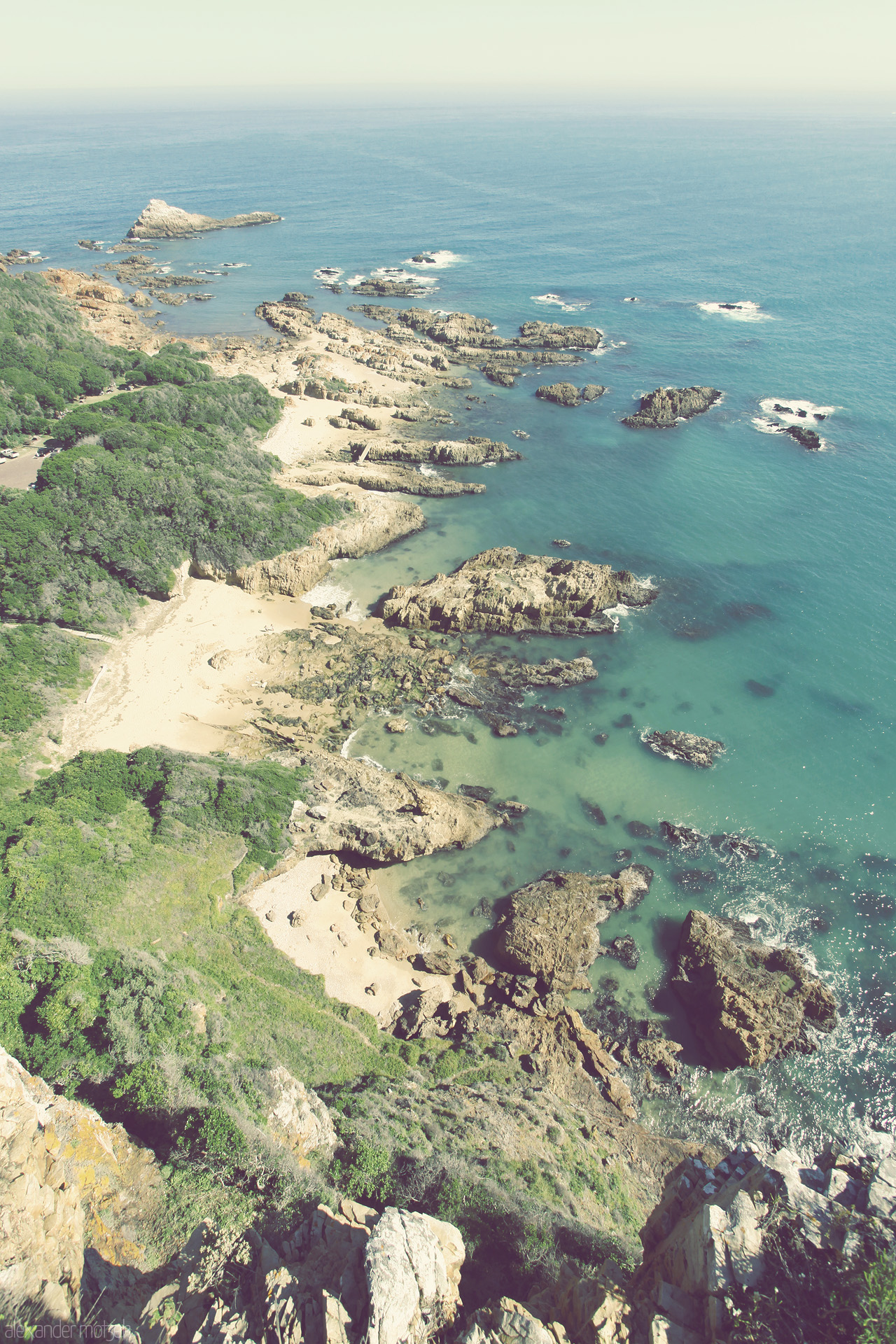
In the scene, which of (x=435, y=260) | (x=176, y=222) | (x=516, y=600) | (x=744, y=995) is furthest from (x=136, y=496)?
(x=176, y=222)

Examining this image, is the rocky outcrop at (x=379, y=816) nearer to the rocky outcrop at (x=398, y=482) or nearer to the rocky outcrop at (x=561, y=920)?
the rocky outcrop at (x=561, y=920)

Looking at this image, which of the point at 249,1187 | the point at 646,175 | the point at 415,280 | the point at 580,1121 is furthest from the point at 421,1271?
the point at 646,175

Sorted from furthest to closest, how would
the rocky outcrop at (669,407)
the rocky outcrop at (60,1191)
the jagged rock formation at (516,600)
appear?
1. the rocky outcrop at (669,407)
2. the jagged rock formation at (516,600)
3. the rocky outcrop at (60,1191)

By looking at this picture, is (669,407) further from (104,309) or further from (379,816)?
(104,309)

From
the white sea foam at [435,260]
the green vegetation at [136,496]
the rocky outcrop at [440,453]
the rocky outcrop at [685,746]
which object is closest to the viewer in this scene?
the rocky outcrop at [685,746]

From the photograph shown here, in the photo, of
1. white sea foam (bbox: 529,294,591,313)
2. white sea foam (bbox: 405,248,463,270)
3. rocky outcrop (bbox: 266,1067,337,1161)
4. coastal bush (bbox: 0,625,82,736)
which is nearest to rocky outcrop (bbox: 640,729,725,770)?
rocky outcrop (bbox: 266,1067,337,1161)

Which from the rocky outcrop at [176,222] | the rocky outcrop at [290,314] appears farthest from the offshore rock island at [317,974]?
the rocky outcrop at [176,222]

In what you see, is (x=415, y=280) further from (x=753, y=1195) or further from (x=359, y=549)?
(x=753, y=1195)
